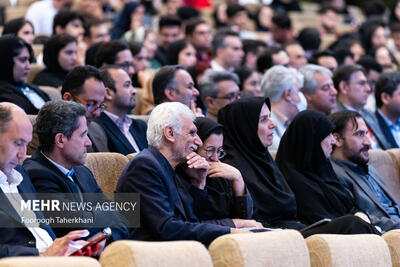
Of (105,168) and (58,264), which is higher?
(58,264)

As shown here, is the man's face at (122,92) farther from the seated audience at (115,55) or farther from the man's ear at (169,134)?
the man's ear at (169,134)

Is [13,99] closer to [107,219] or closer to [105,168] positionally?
[105,168]

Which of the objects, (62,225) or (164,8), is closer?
(62,225)

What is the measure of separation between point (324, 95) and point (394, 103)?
2.32ft

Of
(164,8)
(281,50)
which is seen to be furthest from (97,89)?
(164,8)

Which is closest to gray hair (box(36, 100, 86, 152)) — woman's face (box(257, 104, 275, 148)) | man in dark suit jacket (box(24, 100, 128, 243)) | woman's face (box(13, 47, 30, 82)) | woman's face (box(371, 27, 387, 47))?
man in dark suit jacket (box(24, 100, 128, 243))

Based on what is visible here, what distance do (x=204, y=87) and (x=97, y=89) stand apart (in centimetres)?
140

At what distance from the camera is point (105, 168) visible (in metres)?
4.25

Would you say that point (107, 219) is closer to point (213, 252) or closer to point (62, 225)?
point (62, 225)

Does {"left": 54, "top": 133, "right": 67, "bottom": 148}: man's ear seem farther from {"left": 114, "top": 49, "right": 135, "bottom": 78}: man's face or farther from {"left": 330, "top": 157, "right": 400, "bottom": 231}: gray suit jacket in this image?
{"left": 114, "top": 49, "right": 135, "bottom": 78}: man's face

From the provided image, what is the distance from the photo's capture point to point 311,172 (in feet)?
16.3

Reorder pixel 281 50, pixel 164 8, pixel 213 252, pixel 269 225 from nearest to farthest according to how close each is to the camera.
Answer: pixel 213 252 → pixel 269 225 → pixel 281 50 → pixel 164 8

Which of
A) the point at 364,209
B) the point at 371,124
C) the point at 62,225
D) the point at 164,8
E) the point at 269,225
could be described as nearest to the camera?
the point at 62,225

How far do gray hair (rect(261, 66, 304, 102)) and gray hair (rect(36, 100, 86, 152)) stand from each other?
106 inches
